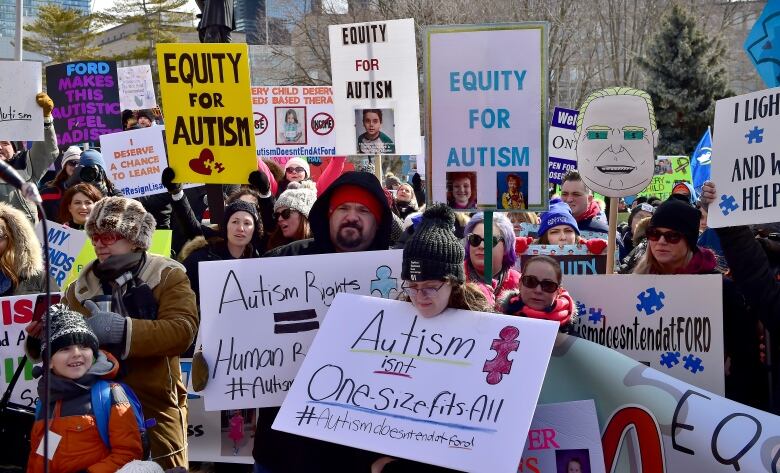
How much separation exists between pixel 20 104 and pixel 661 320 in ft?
17.4

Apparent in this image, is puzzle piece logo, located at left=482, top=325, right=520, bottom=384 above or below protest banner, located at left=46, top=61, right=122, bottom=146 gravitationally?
below

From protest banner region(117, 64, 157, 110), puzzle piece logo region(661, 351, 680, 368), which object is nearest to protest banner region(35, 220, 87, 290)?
puzzle piece logo region(661, 351, 680, 368)

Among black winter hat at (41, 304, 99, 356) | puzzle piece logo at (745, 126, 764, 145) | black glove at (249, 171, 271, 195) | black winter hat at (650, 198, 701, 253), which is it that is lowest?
black winter hat at (41, 304, 99, 356)

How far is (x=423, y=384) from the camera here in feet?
11.1

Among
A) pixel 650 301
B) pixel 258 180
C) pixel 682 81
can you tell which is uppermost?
pixel 682 81

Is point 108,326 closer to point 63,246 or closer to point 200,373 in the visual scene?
point 200,373

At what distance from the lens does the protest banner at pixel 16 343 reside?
520cm

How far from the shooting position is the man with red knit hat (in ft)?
13.7

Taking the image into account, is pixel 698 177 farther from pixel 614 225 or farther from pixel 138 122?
pixel 138 122

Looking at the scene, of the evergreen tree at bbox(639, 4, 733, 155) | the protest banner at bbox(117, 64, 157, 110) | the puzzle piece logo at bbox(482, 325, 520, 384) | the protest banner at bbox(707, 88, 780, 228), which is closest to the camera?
the puzzle piece logo at bbox(482, 325, 520, 384)

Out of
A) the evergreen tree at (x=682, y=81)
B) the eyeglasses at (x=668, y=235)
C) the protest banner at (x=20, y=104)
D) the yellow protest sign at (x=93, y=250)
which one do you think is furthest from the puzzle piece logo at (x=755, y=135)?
the evergreen tree at (x=682, y=81)

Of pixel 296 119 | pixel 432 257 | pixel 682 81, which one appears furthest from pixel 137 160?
pixel 682 81

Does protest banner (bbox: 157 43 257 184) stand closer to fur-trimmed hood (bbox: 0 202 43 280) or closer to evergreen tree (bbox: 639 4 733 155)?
fur-trimmed hood (bbox: 0 202 43 280)

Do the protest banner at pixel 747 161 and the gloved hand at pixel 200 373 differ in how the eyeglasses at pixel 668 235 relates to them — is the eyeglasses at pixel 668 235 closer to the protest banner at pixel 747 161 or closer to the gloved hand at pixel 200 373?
the protest banner at pixel 747 161
